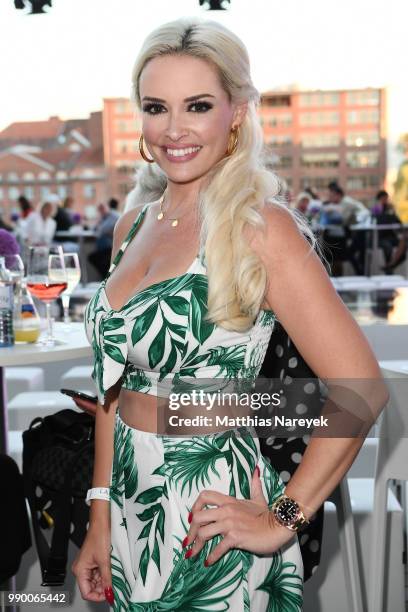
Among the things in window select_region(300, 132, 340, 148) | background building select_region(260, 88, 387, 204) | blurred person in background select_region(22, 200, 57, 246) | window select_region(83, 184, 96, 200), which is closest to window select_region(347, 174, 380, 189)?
background building select_region(260, 88, 387, 204)

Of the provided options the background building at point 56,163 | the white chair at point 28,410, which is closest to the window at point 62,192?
the background building at point 56,163

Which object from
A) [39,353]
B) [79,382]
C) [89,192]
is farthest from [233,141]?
[89,192]

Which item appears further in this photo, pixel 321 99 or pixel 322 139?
pixel 321 99

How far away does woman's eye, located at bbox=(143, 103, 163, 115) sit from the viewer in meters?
1.35

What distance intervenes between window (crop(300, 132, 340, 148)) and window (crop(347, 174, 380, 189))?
1.42 m

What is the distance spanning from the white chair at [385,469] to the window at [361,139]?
2997 cm

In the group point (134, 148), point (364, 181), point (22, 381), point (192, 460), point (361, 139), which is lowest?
point (364, 181)

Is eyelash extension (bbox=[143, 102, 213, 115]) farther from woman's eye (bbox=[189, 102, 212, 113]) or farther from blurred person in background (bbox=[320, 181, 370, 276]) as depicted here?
blurred person in background (bbox=[320, 181, 370, 276])

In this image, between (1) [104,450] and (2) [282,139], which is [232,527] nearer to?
(1) [104,450]

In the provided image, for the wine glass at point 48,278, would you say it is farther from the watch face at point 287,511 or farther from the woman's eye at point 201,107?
the watch face at point 287,511

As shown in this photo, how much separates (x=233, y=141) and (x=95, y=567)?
28.8 inches

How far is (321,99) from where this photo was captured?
105 feet

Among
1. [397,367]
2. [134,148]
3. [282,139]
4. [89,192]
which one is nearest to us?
[397,367]

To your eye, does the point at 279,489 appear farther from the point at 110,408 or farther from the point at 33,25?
the point at 33,25
